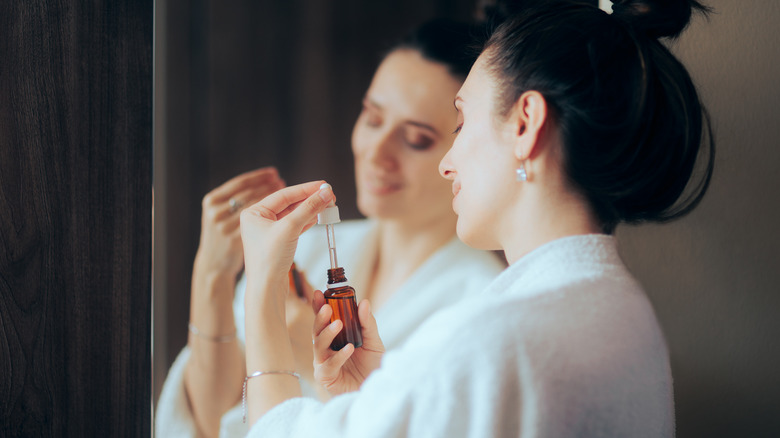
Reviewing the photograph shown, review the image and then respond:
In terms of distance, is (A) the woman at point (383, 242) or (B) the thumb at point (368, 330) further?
(A) the woman at point (383, 242)

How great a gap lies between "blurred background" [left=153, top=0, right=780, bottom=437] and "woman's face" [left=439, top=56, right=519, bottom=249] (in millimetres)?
320

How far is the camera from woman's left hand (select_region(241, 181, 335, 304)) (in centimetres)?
68

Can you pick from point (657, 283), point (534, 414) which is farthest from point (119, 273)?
point (657, 283)

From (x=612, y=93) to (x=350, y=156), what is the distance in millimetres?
496

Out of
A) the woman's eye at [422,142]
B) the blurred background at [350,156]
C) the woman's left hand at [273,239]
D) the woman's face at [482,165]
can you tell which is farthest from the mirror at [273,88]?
the woman's face at [482,165]

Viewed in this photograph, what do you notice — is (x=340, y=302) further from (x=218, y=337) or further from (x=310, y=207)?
(x=218, y=337)

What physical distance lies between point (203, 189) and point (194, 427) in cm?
38

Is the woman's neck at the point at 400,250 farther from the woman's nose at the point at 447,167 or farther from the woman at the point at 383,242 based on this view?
the woman's nose at the point at 447,167

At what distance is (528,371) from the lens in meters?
0.48

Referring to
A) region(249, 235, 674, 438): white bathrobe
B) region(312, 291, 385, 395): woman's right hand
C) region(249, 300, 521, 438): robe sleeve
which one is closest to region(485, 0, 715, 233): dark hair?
region(249, 235, 674, 438): white bathrobe

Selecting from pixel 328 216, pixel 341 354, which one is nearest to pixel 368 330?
pixel 341 354

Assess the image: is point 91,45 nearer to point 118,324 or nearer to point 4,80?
point 4,80

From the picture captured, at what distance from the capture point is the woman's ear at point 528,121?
58 cm

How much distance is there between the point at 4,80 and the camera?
0.72 meters
